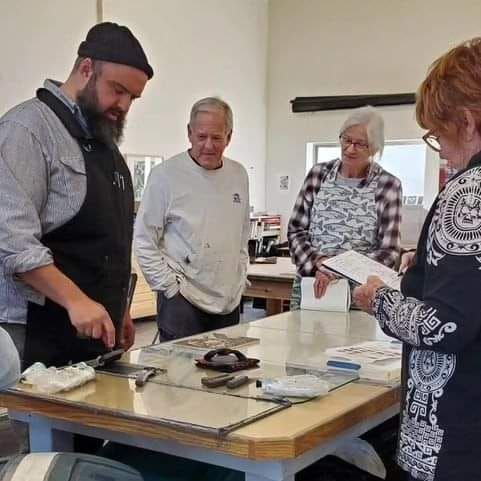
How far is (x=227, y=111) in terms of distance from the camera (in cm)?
291

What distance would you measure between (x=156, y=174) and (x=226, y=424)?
1.68 m

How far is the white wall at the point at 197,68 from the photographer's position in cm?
693

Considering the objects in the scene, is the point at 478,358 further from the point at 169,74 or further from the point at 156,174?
the point at 169,74

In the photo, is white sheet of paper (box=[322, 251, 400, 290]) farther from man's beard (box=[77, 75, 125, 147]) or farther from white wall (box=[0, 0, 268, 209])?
white wall (box=[0, 0, 268, 209])

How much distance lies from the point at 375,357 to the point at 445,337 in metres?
A: 0.66

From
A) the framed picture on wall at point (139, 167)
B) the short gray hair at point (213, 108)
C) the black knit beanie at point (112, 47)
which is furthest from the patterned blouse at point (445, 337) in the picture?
the framed picture on wall at point (139, 167)

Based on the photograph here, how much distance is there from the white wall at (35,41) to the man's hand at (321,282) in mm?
3636

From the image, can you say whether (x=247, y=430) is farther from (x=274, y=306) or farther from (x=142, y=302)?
(x=142, y=302)

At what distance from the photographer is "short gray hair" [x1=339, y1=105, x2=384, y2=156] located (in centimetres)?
277

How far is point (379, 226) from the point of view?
273cm

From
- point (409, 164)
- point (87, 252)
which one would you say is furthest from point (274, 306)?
point (409, 164)

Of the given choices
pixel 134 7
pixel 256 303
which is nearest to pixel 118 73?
pixel 256 303

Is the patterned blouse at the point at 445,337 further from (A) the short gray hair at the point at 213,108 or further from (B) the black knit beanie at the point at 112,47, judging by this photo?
(A) the short gray hair at the point at 213,108

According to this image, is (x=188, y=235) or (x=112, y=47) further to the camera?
(x=188, y=235)
